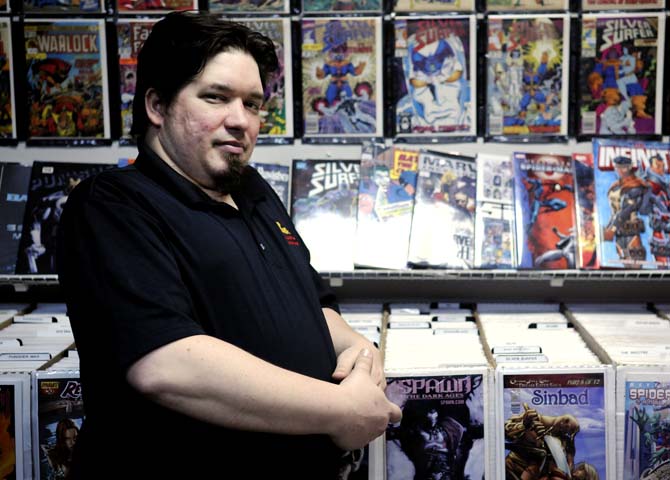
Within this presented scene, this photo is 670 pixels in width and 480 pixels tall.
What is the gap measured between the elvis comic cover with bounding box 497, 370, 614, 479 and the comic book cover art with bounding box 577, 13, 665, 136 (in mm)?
1269

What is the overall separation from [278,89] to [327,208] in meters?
0.60

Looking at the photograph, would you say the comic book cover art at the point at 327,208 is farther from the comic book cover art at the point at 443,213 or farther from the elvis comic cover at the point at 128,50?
the elvis comic cover at the point at 128,50

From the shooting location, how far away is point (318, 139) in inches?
127

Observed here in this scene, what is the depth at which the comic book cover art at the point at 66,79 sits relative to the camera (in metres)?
3.16

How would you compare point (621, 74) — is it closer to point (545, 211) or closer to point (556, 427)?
point (545, 211)

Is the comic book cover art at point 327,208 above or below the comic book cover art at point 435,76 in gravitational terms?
below

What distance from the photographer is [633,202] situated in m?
2.90

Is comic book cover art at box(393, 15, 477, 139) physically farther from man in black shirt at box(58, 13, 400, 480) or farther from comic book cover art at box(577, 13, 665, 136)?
man in black shirt at box(58, 13, 400, 480)

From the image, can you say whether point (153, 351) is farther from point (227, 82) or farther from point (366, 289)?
point (366, 289)

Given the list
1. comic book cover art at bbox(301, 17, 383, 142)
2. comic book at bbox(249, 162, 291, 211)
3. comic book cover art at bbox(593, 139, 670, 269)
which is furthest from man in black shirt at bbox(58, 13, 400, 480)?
comic book cover art at bbox(593, 139, 670, 269)

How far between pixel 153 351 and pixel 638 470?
1748 mm

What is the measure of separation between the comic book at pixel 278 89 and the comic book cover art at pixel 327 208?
0.66ft

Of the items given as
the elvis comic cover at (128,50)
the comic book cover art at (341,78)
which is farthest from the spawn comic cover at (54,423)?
the comic book cover art at (341,78)

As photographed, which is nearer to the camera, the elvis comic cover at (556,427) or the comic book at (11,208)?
the elvis comic cover at (556,427)
